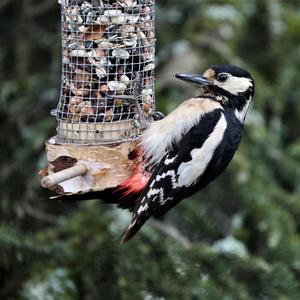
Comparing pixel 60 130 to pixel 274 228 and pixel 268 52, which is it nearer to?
pixel 274 228

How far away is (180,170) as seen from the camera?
11.9ft

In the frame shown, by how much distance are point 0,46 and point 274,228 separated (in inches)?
77.3


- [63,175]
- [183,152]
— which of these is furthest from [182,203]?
[63,175]

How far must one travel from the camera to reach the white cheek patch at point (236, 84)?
3.84 metres

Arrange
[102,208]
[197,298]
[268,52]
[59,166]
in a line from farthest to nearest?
1. [268,52]
2. [102,208]
3. [197,298]
4. [59,166]

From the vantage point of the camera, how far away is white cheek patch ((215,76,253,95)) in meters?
3.84

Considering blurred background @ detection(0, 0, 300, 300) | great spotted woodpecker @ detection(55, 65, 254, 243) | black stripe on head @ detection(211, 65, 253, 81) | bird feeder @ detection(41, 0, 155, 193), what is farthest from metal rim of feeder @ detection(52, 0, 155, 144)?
blurred background @ detection(0, 0, 300, 300)

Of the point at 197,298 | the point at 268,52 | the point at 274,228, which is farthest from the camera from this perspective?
the point at 268,52

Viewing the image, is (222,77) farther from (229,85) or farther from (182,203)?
(182,203)

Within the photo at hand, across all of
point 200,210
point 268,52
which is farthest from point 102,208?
point 268,52

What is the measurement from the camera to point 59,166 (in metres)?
3.47

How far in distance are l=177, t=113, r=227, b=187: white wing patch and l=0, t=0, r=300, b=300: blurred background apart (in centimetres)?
46

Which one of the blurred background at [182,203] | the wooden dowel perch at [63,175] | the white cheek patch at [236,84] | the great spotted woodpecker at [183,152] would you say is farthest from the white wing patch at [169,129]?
the blurred background at [182,203]

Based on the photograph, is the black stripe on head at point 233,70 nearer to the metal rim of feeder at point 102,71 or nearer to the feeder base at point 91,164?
the metal rim of feeder at point 102,71
